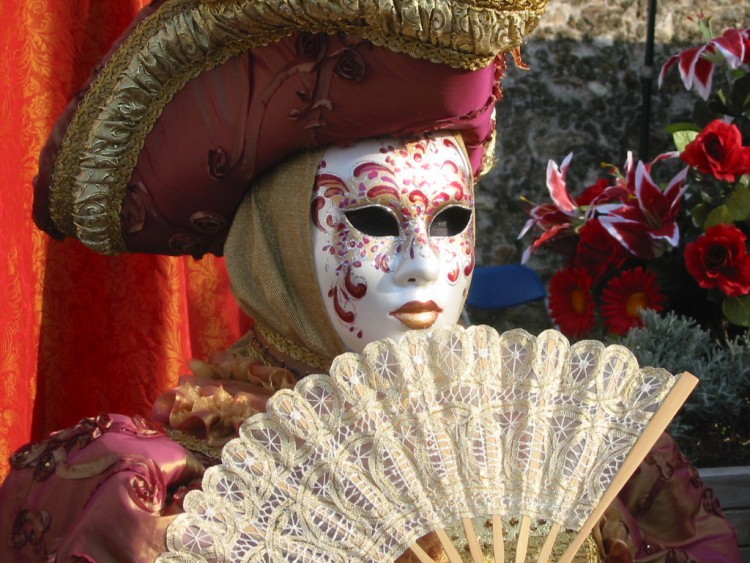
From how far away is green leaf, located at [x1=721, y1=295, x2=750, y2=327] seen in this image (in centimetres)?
251

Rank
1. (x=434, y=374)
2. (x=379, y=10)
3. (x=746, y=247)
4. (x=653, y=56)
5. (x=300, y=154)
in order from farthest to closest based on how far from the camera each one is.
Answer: (x=653, y=56) → (x=746, y=247) → (x=300, y=154) → (x=379, y=10) → (x=434, y=374)

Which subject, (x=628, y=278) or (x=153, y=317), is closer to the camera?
(x=153, y=317)

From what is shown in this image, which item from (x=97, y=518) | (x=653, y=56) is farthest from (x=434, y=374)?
(x=653, y=56)

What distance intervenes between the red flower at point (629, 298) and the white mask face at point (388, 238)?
0.79m

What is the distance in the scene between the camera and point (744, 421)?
2441 mm

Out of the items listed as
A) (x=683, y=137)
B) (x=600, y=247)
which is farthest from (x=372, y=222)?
(x=683, y=137)

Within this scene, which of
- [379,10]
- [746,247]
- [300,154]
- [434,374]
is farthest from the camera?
[746,247]

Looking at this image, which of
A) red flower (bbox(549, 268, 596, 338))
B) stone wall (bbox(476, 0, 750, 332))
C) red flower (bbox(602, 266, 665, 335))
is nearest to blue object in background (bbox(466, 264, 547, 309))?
stone wall (bbox(476, 0, 750, 332))

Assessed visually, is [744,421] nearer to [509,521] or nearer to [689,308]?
[689,308]

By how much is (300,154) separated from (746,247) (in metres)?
1.07

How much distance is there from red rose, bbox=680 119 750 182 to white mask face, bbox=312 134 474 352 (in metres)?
0.80

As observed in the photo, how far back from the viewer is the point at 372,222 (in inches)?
73.6

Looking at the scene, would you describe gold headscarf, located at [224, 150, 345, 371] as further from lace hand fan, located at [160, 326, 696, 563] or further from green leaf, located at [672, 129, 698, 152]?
green leaf, located at [672, 129, 698, 152]

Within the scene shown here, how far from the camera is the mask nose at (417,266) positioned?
5.99 feet
